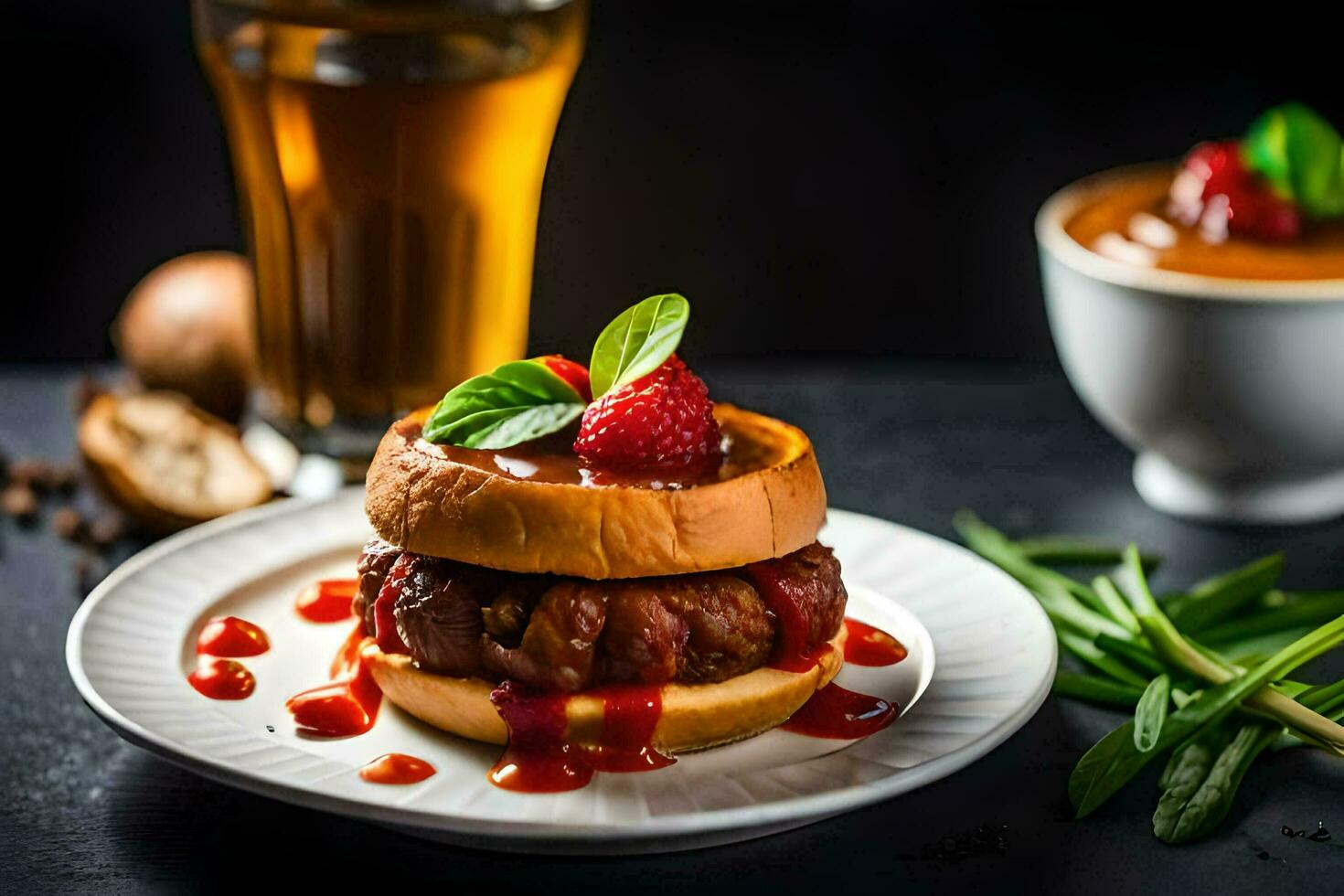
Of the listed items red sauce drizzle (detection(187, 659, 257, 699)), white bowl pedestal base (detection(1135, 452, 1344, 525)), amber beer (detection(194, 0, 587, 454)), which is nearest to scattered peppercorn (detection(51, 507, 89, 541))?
amber beer (detection(194, 0, 587, 454))

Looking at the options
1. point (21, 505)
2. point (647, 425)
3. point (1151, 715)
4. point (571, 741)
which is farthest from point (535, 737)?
point (21, 505)

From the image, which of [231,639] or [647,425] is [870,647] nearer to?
[647,425]

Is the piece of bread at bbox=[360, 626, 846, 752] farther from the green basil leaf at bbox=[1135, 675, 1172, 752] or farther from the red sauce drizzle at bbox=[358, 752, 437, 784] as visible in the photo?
the green basil leaf at bbox=[1135, 675, 1172, 752]

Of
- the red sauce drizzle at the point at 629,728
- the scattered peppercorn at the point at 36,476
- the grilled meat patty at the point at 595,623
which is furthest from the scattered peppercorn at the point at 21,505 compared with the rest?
the red sauce drizzle at the point at 629,728

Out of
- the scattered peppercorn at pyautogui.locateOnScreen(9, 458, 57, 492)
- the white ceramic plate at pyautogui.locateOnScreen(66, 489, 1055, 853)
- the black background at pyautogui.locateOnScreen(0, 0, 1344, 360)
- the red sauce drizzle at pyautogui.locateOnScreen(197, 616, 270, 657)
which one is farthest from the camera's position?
the black background at pyautogui.locateOnScreen(0, 0, 1344, 360)

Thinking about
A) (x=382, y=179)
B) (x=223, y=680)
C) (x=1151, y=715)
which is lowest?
(x=223, y=680)

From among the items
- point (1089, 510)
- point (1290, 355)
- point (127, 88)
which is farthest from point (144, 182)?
point (1290, 355)
